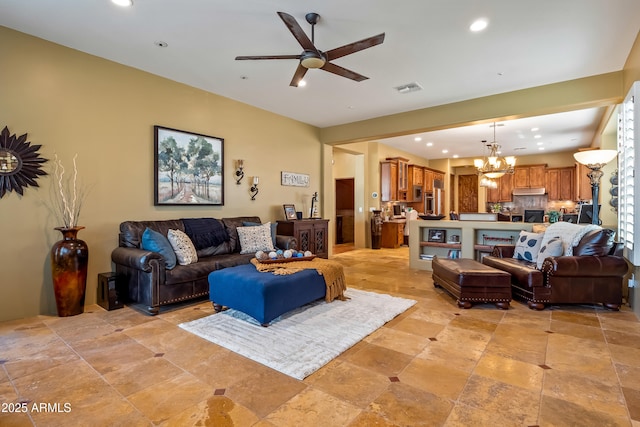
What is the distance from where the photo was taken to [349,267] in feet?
→ 20.6

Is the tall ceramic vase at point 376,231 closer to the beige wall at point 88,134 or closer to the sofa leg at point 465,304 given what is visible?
the beige wall at point 88,134

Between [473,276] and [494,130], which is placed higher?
[494,130]

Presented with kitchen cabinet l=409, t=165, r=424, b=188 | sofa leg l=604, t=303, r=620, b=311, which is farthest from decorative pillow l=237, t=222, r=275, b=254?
kitchen cabinet l=409, t=165, r=424, b=188

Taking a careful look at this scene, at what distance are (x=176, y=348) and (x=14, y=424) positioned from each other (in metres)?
1.05

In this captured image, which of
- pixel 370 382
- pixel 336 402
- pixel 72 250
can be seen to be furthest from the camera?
pixel 72 250

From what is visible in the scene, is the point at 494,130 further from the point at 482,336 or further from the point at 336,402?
the point at 336,402

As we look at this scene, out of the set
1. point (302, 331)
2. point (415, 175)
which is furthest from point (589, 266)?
point (415, 175)

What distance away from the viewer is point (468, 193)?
13438 mm

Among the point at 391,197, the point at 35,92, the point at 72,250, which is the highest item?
the point at 35,92

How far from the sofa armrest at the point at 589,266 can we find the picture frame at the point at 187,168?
4.72 metres

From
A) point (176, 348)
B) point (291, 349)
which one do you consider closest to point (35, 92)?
point (176, 348)

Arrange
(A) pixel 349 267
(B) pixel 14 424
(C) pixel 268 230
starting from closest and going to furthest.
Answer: (B) pixel 14 424, (C) pixel 268 230, (A) pixel 349 267

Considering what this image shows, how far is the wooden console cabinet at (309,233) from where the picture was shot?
19.1 feet

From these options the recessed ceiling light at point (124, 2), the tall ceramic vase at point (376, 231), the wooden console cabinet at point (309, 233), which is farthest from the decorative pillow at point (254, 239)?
the tall ceramic vase at point (376, 231)
